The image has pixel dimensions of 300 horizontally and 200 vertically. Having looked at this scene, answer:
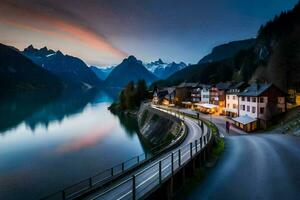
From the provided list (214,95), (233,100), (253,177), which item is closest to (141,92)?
(214,95)

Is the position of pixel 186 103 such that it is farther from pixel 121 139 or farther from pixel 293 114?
pixel 293 114

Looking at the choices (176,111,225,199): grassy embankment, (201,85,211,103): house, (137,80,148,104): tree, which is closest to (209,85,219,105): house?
(201,85,211,103): house

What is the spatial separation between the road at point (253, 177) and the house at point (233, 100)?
1802 inches

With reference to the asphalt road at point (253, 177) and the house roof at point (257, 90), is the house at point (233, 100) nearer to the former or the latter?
the house roof at point (257, 90)

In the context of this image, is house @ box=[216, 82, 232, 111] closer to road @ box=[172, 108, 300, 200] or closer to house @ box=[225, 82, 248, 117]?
house @ box=[225, 82, 248, 117]

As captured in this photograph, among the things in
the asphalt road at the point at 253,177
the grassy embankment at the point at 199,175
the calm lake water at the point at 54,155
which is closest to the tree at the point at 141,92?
the calm lake water at the point at 54,155

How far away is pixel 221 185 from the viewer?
15781 mm

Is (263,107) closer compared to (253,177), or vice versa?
(253,177)

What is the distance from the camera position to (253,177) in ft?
55.7

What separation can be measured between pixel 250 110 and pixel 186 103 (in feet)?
159

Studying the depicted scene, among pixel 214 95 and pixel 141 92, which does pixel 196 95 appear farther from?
pixel 141 92

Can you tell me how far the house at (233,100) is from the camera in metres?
70.1

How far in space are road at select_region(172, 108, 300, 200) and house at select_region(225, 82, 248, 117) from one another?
45.8 m

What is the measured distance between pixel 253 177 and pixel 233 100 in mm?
58275
